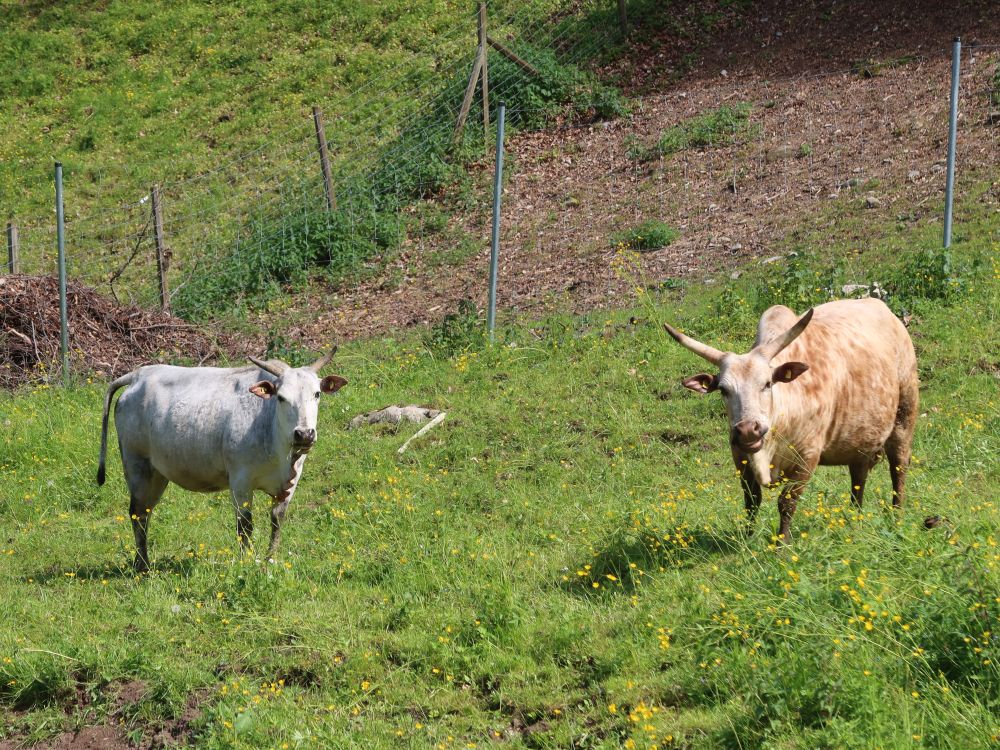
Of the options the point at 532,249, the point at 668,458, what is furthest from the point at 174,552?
the point at 532,249

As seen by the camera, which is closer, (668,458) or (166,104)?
(668,458)

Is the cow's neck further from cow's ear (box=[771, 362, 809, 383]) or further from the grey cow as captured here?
the grey cow

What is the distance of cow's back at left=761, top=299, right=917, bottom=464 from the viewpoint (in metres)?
7.46

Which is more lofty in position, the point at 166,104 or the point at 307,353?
the point at 166,104

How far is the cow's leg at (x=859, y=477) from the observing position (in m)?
7.85

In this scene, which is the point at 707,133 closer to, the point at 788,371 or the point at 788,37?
the point at 788,37

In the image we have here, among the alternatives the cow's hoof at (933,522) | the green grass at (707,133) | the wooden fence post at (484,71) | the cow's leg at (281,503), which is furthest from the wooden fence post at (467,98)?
the cow's hoof at (933,522)

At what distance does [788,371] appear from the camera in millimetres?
7109

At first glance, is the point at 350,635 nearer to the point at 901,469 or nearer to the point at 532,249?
the point at 901,469

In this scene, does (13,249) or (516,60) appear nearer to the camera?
(13,249)

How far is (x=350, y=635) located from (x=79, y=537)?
3623mm

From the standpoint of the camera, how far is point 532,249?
1507 cm

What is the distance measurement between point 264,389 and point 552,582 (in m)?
2.55

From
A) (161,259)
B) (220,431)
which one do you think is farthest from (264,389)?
(161,259)
